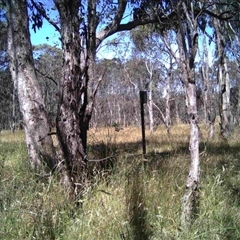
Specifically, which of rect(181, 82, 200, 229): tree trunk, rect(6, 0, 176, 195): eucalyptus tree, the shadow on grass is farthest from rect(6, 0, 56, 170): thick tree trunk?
rect(181, 82, 200, 229): tree trunk

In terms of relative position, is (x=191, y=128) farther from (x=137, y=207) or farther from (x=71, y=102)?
(x=71, y=102)

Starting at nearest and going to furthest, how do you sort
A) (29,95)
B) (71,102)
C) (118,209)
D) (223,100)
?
(118,209) → (71,102) → (29,95) → (223,100)

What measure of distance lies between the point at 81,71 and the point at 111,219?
67.1 inches

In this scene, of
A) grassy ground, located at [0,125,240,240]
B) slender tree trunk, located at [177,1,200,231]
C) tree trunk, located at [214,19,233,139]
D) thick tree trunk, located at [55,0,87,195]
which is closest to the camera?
grassy ground, located at [0,125,240,240]

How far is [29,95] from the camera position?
507cm

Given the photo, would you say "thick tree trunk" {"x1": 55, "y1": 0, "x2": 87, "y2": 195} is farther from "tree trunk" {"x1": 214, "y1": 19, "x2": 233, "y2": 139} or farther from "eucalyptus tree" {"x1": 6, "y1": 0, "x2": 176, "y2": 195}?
"tree trunk" {"x1": 214, "y1": 19, "x2": 233, "y2": 139}

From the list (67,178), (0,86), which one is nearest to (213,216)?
(67,178)

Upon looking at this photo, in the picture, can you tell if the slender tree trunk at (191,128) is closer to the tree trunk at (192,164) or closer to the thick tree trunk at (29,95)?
the tree trunk at (192,164)

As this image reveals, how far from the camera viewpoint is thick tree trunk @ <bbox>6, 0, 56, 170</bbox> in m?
4.96

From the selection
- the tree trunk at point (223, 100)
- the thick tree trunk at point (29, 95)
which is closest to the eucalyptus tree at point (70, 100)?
the thick tree trunk at point (29, 95)

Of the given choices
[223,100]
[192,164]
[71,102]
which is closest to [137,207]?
[192,164]

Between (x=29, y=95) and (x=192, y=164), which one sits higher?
(x=29, y=95)

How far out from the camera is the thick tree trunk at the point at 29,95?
16.3 ft

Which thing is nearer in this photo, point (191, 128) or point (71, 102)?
point (191, 128)
